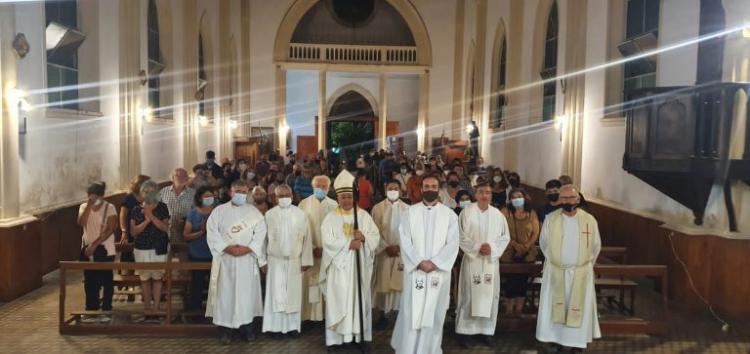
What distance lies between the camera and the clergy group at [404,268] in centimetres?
568

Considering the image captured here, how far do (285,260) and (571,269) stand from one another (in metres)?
2.80

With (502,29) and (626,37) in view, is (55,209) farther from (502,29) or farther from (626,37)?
(502,29)

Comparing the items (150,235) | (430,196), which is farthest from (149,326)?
(430,196)

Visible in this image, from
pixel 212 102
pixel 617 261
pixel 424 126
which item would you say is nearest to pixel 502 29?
pixel 424 126

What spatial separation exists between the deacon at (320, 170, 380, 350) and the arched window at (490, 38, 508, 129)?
1309 centimetres

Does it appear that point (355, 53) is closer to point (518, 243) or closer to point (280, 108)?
point (280, 108)

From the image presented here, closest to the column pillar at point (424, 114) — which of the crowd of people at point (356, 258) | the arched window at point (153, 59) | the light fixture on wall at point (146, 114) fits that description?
the arched window at point (153, 59)

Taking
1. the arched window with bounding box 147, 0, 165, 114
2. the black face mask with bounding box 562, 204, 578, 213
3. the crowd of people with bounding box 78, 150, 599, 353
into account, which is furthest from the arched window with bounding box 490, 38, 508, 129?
the black face mask with bounding box 562, 204, 578, 213

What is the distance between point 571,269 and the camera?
590cm

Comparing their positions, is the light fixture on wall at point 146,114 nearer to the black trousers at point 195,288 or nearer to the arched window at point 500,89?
the black trousers at point 195,288

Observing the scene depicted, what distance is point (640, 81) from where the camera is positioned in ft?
34.0

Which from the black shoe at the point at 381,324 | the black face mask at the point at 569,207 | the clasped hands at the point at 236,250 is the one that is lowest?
the black shoe at the point at 381,324

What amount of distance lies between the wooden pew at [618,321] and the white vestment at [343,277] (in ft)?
4.81

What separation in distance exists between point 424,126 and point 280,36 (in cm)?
692
